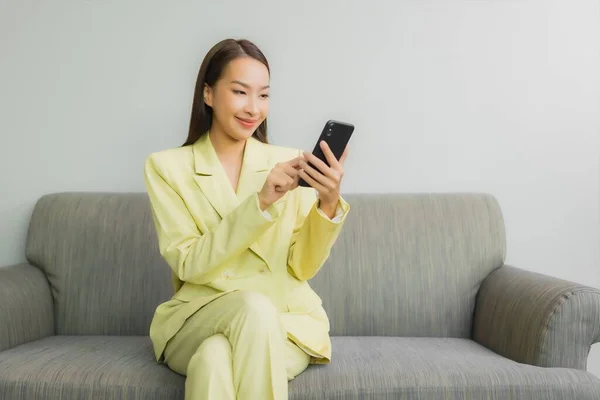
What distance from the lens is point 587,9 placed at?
9.32 feet

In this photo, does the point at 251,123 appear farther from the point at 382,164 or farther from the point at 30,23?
the point at 30,23

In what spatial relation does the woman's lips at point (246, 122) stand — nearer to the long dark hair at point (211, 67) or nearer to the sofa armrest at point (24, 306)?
the long dark hair at point (211, 67)

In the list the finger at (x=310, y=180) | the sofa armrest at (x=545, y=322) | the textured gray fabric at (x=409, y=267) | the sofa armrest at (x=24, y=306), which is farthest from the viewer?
the textured gray fabric at (x=409, y=267)

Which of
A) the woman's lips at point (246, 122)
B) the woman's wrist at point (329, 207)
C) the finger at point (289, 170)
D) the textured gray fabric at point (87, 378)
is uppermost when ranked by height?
the woman's lips at point (246, 122)

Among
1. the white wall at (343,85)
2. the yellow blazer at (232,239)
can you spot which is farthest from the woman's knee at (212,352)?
the white wall at (343,85)

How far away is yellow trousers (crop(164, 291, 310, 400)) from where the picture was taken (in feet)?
5.44

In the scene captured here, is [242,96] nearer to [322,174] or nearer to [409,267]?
[322,174]

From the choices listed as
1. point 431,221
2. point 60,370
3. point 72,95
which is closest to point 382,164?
point 431,221

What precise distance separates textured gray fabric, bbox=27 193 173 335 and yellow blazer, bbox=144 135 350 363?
0.45 m

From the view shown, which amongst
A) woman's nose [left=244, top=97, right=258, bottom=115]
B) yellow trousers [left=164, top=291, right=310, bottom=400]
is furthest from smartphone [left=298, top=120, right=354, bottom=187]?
yellow trousers [left=164, top=291, right=310, bottom=400]

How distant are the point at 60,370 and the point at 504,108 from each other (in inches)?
69.5

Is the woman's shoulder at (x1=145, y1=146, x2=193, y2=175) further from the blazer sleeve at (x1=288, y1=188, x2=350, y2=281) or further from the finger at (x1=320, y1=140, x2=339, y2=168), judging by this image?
the finger at (x1=320, y1=140, x2=339, y2=168)

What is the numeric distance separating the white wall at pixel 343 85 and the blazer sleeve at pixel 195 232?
0.79m

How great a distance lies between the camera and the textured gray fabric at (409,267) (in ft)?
8.29
